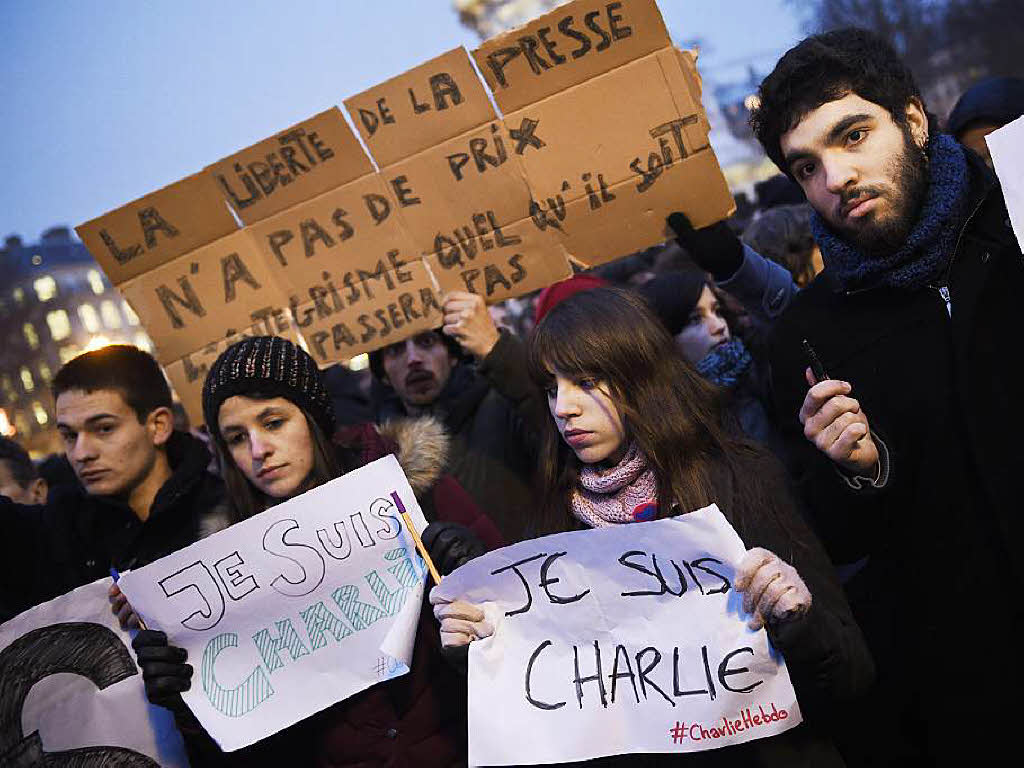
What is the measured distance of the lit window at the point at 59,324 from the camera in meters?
79.4

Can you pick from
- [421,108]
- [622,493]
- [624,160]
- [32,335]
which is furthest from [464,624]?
[32,335]

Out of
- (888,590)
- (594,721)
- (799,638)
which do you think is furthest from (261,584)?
(888,590)

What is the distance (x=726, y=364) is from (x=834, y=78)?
136 cm

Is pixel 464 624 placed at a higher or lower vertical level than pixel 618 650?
higher

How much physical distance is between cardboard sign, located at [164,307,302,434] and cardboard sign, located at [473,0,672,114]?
124cm

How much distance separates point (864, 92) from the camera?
2443 millimetres

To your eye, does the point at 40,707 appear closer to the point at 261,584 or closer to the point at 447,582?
the point at 261,584

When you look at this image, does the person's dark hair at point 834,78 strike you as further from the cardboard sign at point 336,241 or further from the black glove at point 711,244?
the cardboard sign at point 336,241

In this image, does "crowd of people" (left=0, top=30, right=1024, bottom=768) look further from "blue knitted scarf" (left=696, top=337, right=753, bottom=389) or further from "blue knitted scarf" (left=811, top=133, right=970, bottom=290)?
"blue knitted scarf" (left=696, top=337, right=753, bottom=389)

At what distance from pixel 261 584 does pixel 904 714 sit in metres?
1.87

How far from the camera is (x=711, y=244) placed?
3.45 m

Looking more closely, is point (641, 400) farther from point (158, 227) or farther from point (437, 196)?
point (158, 227)

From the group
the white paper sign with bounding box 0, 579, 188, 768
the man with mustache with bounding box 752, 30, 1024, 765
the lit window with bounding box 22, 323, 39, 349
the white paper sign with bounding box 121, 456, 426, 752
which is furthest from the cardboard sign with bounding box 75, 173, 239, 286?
the lit window with bounding box 22, 323, 39, 349

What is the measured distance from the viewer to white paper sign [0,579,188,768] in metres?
2.80
